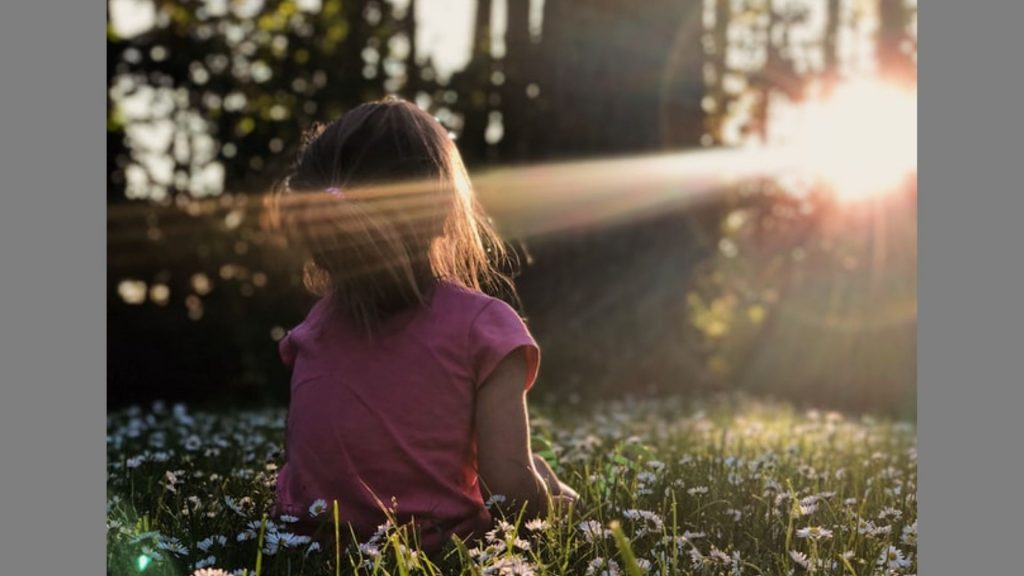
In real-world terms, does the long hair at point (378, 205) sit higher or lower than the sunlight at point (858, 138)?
lower

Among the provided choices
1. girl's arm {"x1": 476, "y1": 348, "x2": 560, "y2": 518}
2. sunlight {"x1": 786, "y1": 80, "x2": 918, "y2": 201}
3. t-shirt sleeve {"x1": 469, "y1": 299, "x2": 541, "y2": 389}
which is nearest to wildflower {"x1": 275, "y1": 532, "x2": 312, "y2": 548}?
girl's arm {"x1": 476, "y1": 348, "x2": 560, "y2": 518}

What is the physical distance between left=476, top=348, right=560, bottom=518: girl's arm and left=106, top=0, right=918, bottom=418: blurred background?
5695 millimetres

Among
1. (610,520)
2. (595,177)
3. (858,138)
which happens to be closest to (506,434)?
(610,520)

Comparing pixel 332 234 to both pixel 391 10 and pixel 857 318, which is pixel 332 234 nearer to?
pixel 391 10

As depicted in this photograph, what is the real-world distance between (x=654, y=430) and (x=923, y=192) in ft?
12.0

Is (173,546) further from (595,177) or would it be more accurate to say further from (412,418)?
(595,177)

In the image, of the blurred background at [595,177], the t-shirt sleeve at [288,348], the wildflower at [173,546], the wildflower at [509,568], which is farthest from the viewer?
the blurred background at [595,177]

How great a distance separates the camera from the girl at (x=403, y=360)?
308 centimetres

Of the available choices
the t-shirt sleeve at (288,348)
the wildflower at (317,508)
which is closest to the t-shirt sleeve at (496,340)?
the wildflower at (317,508)

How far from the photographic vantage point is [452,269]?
3.38 m

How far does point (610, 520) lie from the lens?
332 cm

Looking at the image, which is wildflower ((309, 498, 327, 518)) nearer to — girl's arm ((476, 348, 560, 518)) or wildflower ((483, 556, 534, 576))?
girl's arm ((476, 348, 560, 518))

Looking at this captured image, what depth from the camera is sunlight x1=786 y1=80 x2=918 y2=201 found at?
8.59 metres

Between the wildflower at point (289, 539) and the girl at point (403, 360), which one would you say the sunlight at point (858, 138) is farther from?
the wildflower at point (289, 539)
